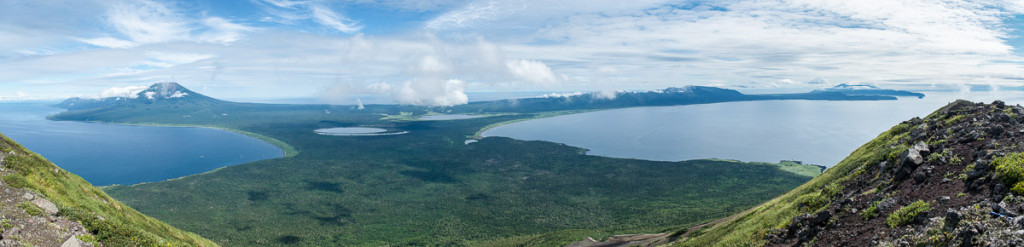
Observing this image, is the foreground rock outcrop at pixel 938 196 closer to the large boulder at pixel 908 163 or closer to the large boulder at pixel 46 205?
the large boulder at pixel 908 163

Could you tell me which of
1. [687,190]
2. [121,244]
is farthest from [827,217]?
[687,190]

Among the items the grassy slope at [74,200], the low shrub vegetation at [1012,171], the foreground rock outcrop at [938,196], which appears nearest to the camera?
→ the foreground rock outcrop at [938,196]

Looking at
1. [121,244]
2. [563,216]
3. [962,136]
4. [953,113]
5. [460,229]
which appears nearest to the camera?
[121,244]

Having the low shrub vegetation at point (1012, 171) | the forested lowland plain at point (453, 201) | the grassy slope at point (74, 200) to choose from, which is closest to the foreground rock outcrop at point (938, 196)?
the low shrub vegetation at point (1012, 171)

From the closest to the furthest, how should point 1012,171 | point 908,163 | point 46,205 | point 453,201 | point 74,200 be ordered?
point 1012,171 < point 46,205 < point 908,163 < point 74,200 < point 453,201

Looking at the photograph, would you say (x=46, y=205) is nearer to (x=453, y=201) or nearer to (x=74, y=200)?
(x=74, y=200)

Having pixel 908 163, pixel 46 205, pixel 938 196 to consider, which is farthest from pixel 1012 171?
pixel 46 205

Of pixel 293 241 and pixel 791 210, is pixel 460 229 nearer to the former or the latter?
pixel 293 241

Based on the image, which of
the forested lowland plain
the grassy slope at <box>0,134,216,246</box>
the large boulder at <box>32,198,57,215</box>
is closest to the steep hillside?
the grassy slope at <box>0,134,216,246</box>
